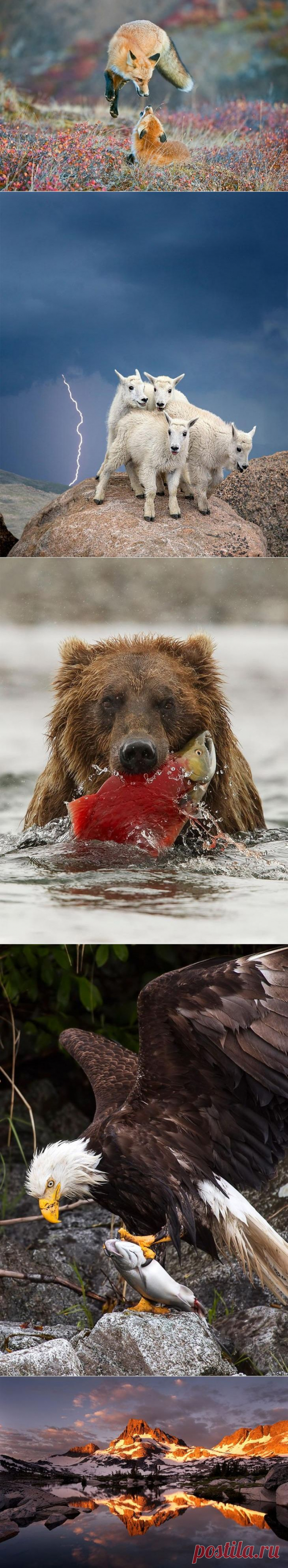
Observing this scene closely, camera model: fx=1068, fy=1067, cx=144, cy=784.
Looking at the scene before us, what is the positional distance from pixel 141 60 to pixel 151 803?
1382 millimetres

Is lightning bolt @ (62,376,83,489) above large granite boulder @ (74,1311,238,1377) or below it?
above

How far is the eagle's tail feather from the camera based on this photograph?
5.50 feet

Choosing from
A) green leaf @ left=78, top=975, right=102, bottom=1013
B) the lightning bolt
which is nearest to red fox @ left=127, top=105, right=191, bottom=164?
the lightning bolt

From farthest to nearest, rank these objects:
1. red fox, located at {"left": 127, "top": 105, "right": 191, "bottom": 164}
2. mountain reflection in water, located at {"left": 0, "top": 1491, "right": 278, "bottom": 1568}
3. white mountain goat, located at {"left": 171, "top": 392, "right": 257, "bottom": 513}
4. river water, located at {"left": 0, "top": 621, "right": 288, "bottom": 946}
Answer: red fox, located at {"left": 127, "top": 105, "right": 191, "bottom": 164}
white mountain goat, located at {"left": 171, "top": 392, "right": 257, "bottom": 513}
river water, located at {"left": 0, "top": 621, "right": 288, "bottom": 946}
mountain reflection in water, located at {"left": 0, "top": 1491, "right": 278, "bottom": 1568}

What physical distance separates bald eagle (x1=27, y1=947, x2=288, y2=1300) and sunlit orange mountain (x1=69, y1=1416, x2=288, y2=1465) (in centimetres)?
22

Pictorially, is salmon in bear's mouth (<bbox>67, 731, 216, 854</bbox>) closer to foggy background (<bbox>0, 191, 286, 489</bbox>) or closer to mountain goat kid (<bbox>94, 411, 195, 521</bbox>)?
mountain goat kid (<bbox>94, 411, 195, 521</bbox>)

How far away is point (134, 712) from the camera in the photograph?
186 cm

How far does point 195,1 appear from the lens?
1.99 metres

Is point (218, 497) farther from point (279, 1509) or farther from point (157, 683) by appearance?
point (279, 1509)

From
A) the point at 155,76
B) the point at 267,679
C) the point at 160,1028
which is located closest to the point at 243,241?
the point at 155,76

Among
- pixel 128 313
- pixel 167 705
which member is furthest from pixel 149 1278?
pixel 128 313

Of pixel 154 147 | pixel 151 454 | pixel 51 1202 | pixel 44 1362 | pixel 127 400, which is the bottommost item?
pixel 44 1362

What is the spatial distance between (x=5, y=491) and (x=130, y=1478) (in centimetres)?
171

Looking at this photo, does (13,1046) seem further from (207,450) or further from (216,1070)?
(207,450)
